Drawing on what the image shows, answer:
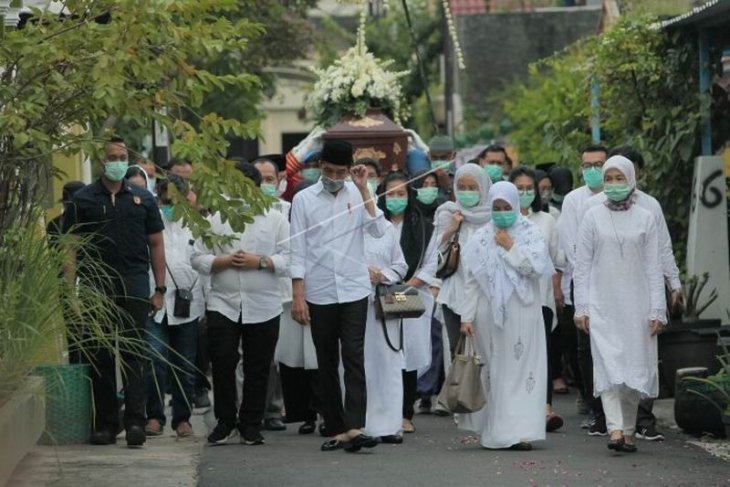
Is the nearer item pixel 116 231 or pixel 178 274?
pixel 116 231

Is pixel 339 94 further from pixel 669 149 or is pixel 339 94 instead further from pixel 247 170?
pixel 247 170

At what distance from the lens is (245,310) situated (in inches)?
487

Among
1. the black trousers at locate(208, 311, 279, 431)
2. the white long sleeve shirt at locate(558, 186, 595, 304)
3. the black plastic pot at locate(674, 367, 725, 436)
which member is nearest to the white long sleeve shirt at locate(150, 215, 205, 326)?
the black trousers at locate(208, 311, 279, 431)

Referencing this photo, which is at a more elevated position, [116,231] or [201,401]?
[116,231]

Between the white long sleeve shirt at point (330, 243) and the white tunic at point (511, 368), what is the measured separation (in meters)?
0.86

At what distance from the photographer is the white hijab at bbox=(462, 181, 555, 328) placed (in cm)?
Answer: 1244

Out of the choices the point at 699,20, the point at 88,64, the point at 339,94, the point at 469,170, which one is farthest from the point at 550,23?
the point at 88,64

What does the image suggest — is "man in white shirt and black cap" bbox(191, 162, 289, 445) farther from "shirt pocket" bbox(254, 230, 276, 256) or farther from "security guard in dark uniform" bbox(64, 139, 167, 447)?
"security guard in dark uniform" bbox(64, 139, 167, 447)

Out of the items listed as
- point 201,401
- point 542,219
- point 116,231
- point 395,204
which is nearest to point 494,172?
point 542,219

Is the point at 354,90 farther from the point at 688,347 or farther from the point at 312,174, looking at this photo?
the point at 688,347

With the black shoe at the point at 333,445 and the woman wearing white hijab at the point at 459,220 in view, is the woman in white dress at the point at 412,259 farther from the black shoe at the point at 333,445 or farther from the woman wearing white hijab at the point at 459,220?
the black shoe at the point at 333,445

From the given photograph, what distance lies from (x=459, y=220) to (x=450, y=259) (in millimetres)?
412

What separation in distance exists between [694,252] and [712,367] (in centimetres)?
168

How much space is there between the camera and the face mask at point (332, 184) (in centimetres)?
1230
